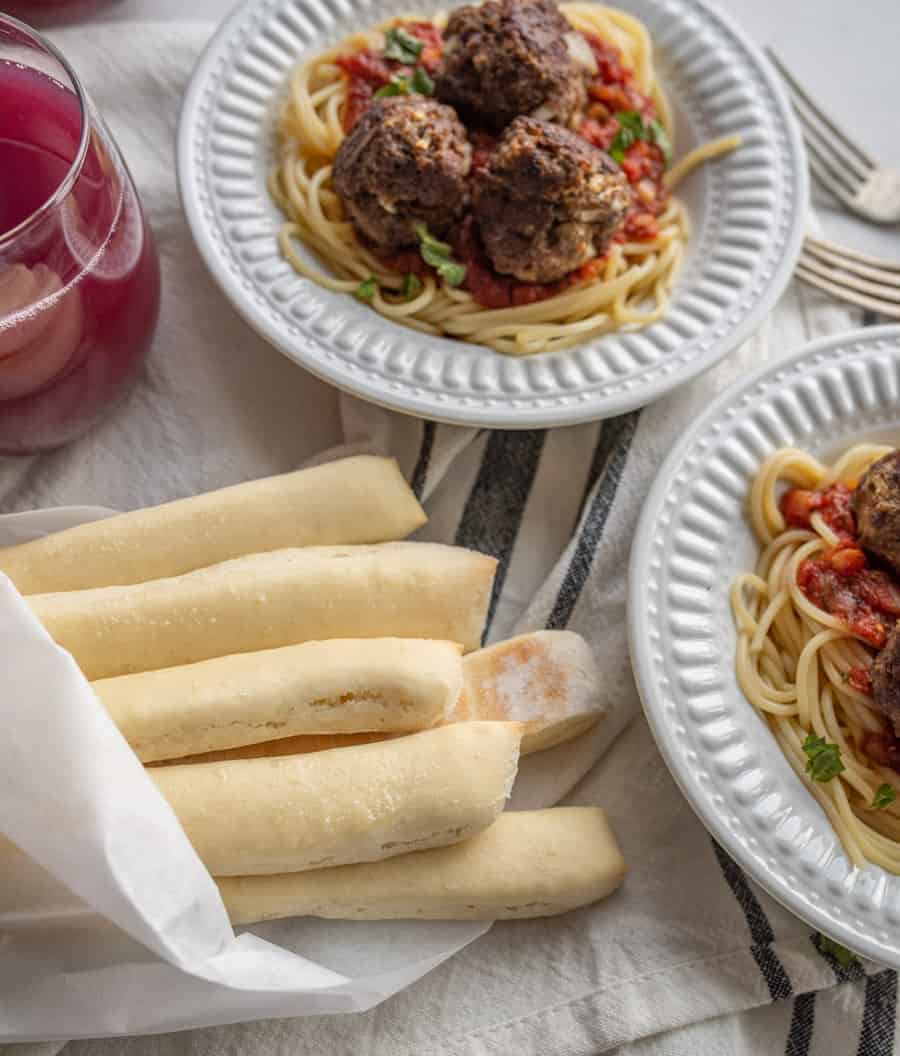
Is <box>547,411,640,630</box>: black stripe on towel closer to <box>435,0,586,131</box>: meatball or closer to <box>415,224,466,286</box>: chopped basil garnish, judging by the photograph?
<box>415,224,466,286</box>: chopped basil garnish

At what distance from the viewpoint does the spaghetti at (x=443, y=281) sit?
3.80m

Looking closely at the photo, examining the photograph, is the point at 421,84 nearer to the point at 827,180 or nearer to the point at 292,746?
the point at 827,180

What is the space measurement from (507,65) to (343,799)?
92.6 inches

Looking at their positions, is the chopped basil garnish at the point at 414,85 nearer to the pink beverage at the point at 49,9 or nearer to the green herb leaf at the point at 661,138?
the green herb leaf at the point at 661,138

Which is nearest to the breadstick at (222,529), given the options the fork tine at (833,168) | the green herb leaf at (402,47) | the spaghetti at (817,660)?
the spaghetti at (817,660)

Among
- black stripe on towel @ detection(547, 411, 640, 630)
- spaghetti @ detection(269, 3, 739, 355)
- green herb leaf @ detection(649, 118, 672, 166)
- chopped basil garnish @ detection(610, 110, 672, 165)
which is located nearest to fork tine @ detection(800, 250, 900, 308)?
spaghetti @ detection(269, 3, 739, 355)

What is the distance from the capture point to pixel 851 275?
416 cm

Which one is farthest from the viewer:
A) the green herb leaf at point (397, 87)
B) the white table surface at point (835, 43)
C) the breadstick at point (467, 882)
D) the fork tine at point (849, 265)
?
the white table surface at point (835, 43)

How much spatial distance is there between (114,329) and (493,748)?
1.59m

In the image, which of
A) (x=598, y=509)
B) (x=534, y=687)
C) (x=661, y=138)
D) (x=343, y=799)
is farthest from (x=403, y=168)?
(x=343, y=799)

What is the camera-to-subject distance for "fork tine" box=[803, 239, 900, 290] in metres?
4.16

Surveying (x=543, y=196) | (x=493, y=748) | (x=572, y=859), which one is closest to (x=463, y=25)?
(x=543, y=196)

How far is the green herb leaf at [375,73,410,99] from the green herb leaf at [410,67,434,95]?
2 centimetres

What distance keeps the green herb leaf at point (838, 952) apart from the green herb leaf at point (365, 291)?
2.34 meters
